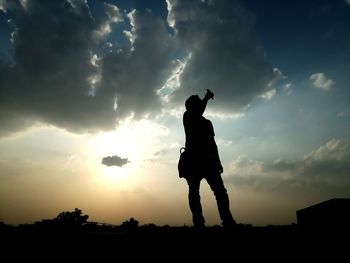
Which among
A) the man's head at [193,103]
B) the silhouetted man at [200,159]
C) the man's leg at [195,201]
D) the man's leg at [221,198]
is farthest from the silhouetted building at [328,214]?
the man's head at [193,103]

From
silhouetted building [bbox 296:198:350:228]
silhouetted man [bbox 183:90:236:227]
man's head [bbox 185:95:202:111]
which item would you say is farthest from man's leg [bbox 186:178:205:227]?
silhouetted building [bbox 296:198:350:228]

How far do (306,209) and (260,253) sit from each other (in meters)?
4.38

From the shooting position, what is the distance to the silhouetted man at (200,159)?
6902 mm

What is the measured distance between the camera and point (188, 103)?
295 inches

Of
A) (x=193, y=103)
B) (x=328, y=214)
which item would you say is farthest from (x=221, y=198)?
(x=193, y=103)

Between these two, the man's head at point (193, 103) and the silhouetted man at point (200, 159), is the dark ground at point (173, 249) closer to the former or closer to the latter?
the silhouetted man at point (200, 159)

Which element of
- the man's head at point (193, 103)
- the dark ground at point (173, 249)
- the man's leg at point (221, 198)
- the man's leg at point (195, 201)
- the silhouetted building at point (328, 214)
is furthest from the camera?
the man's head at point (193, 103)

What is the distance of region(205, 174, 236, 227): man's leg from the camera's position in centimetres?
667

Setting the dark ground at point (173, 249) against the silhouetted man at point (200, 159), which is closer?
the dark ground at point (173, 249)

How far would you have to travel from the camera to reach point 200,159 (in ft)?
23.6

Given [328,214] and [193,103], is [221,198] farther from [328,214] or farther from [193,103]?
[193,103]

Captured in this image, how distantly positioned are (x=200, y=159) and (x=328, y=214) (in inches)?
126

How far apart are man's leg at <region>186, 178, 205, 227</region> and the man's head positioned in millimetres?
1891

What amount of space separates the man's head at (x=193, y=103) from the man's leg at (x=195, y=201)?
1.89m
